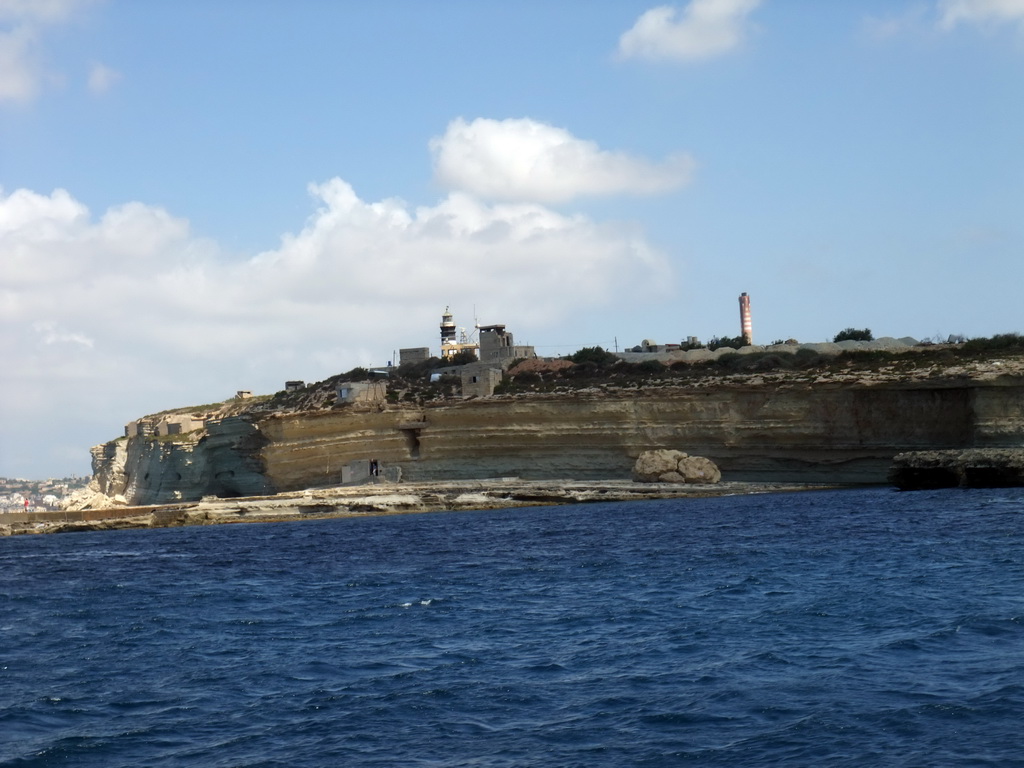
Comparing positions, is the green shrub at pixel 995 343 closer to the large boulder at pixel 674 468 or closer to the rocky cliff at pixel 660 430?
the rocky cliff at pixel 660 430

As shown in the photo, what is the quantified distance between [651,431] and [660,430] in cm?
36

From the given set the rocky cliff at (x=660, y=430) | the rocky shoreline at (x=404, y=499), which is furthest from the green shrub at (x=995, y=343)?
the rocky shoreline at (x=404, y=499)

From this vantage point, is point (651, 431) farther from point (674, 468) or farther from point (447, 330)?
point (447, 330)

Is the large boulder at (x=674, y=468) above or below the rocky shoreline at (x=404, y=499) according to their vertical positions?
above

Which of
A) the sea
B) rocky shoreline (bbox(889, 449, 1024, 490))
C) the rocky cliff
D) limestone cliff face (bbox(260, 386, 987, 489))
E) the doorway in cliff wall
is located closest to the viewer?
the sea

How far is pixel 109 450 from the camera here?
226ft

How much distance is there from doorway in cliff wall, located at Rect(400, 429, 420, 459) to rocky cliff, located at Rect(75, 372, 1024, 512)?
0.05 m

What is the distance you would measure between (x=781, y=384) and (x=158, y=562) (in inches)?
971

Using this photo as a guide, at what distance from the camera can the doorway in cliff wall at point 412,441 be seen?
164ft

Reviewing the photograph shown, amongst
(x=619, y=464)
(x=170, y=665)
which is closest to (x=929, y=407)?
(x=619, y=464)

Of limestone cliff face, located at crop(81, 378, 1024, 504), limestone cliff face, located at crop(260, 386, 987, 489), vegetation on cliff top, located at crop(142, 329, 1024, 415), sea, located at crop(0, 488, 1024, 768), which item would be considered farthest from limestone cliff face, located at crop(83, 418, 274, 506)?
sea, located at crop(0, 488, 1024, 768)

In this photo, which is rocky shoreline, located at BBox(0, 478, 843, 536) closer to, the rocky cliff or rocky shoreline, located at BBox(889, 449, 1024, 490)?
the rocky cliff

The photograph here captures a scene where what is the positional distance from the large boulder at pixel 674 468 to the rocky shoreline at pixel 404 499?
449 millimetres

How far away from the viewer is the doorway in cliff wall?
50.0 metres
